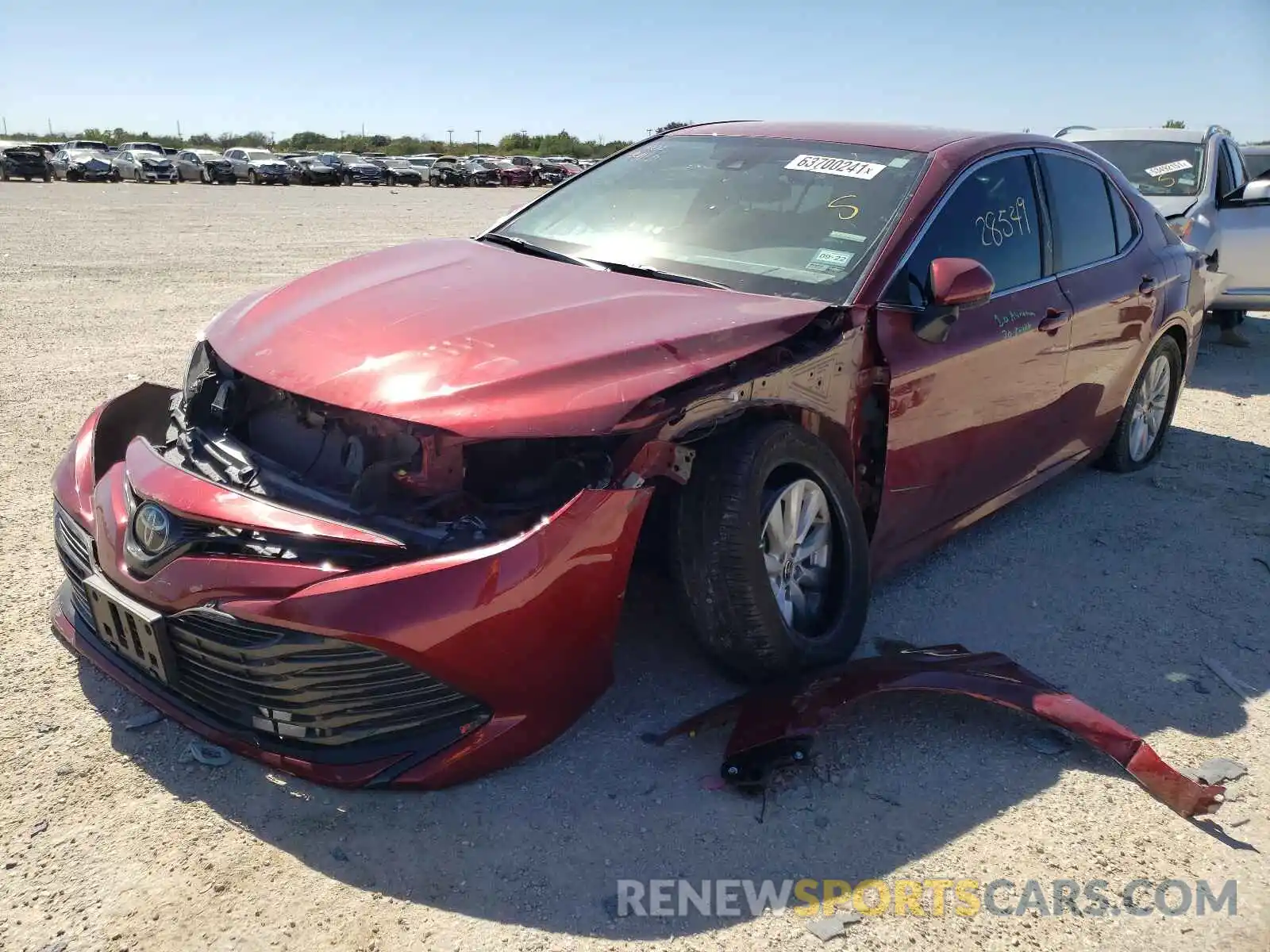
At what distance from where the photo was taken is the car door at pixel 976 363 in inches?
135

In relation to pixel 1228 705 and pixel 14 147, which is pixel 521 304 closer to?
pixel 1228 705

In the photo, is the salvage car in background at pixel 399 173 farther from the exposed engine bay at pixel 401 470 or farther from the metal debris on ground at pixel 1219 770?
the metal debris on ground at pixel 1219 770

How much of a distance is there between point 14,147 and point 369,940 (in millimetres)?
38481

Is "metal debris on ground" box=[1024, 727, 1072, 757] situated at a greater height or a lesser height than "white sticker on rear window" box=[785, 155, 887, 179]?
lesser

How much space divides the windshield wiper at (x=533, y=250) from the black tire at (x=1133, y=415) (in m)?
3.07

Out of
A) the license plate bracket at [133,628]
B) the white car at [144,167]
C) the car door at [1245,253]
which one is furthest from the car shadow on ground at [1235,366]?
the white car at [144,167]

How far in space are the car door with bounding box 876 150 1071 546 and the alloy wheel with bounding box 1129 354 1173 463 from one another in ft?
4.28

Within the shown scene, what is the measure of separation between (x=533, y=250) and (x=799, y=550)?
158 cm

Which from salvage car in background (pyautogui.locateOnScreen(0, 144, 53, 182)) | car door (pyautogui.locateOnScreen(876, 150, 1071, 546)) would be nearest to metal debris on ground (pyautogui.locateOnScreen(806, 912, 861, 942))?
car door (pyautogui.locateOnScreen(876, 150, 1071, 546))

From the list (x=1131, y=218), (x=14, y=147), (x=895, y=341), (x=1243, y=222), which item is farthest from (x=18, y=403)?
(x=14, y=147)

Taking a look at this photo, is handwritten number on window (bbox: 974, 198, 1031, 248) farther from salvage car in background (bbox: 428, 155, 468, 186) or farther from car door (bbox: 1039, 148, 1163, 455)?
salvage car in background (bbox: 428, 155, 468, 186)

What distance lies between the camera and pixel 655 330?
9.42 feet

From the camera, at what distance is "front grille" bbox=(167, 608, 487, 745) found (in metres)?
2.41

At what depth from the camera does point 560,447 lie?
2738mm
